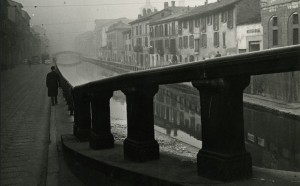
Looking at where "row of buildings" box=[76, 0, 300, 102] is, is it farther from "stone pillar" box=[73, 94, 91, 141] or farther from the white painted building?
"stone pillar" box=[73, 94, 91, 141]

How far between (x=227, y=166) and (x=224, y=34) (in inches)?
1155

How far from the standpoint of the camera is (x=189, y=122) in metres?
19.2

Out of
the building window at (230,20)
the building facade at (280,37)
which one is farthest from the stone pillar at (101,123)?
the building window at (230,20)

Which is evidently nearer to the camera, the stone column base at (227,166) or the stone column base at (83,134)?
the stone column base at (227,166)

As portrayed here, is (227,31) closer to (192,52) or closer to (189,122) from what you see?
(192,52)

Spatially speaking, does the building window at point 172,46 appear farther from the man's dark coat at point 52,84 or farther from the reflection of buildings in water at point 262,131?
the man's dark coat at point 52,84

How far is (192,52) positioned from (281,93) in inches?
735

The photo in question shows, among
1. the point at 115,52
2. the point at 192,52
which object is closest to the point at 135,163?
the point at 192,52

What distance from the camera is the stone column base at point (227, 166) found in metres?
2.38

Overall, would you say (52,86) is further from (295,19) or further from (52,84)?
(295,19)

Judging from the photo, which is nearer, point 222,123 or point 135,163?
point 222,123

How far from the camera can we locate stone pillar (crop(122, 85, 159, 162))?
3.25 meters

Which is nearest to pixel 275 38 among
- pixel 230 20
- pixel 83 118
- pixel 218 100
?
pixel 230 20

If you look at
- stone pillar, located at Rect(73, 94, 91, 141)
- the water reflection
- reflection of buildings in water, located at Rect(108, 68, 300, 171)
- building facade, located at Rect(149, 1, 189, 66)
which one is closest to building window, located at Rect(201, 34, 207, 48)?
building facade, located at Rect(149, 1, 189, 66)
